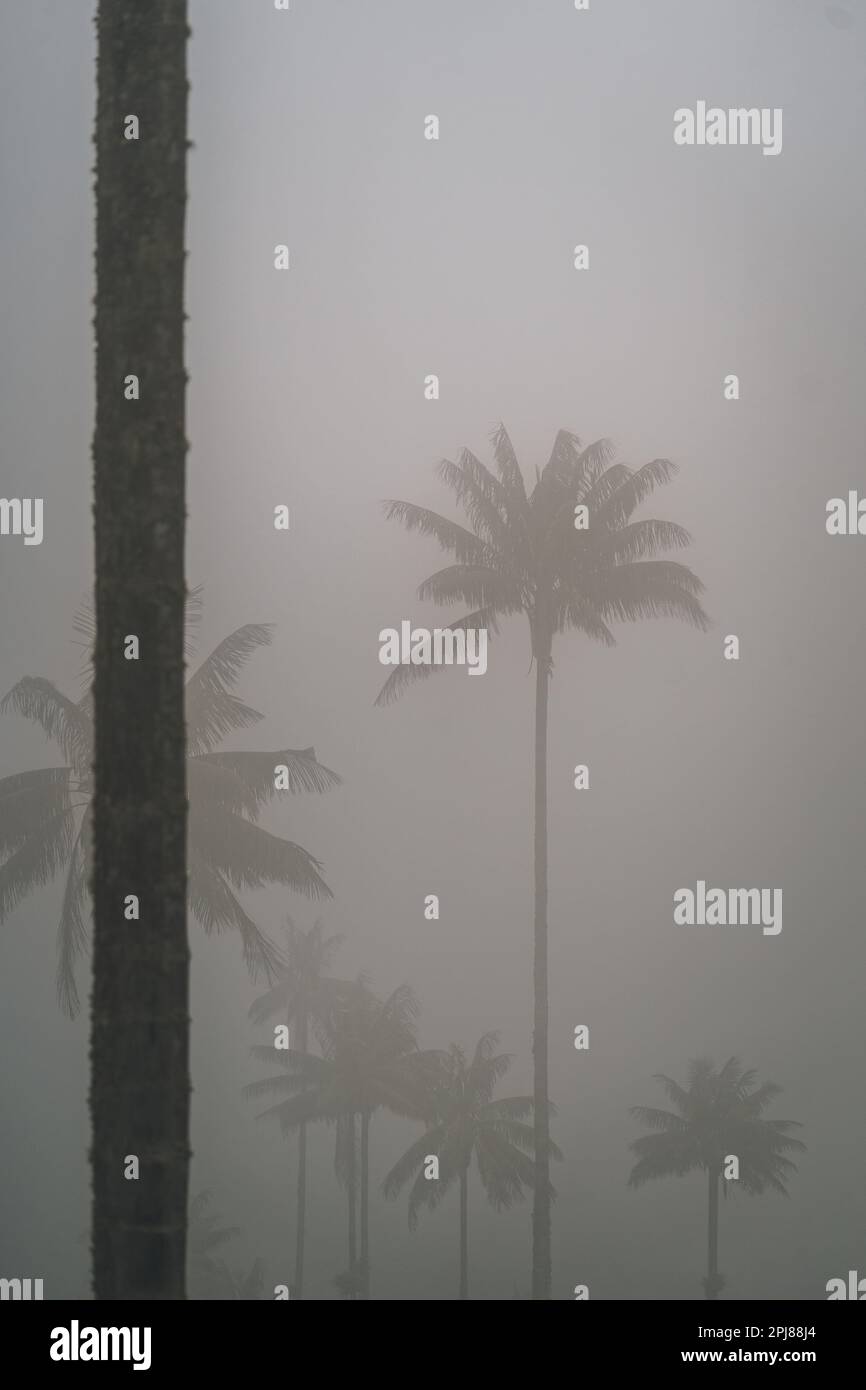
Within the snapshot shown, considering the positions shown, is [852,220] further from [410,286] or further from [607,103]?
[410,286]

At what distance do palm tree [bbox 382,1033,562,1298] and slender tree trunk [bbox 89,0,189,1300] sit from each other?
3544 centimetres

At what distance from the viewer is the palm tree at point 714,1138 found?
42969mm

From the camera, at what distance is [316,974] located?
1790 inches

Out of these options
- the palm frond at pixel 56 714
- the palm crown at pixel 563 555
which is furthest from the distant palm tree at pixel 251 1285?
the palm frond at pixel 56 714

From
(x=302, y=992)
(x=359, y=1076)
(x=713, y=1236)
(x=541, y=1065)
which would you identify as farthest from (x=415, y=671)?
(x=713, y=1236)

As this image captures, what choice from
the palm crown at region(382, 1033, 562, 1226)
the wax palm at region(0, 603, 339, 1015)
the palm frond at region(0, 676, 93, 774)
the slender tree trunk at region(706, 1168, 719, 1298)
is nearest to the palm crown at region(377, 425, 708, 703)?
the wax palm at region(0, 603, 339, 1015)

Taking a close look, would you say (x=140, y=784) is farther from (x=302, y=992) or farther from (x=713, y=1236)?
(x=713, y=1236)

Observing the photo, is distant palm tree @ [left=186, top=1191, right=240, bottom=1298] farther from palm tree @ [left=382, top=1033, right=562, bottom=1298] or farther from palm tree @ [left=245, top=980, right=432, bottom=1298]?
palm tree @ [left=382, top=1033, right=562, bottom=1298]

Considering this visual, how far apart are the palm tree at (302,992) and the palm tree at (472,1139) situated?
4858 millimetres

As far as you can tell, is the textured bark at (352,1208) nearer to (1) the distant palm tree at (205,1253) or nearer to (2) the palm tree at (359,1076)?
(2) the palm tree at (359,1076)

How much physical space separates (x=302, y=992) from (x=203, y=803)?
20.7 metres
